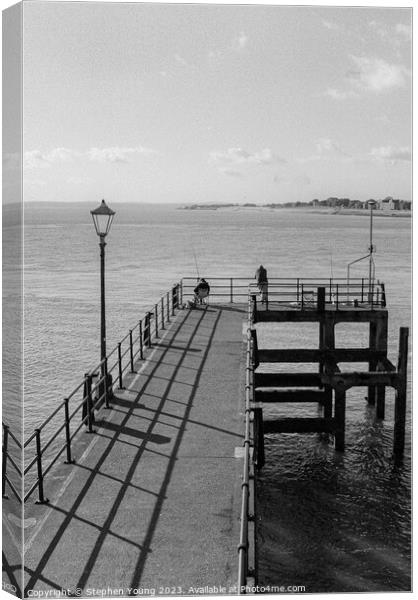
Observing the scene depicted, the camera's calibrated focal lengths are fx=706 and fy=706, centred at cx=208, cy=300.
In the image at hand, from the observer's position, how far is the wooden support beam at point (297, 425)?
58.4 feet

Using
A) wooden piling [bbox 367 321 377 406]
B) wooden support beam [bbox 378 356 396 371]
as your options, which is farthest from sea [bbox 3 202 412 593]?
wooden support beam [bbox 378 356 396 371]

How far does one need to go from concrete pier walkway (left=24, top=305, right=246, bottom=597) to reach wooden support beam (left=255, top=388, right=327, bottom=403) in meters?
3.81

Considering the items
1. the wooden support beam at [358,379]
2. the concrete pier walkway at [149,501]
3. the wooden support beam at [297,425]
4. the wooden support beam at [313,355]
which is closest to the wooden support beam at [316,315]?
the wooden support beam at [313,355]

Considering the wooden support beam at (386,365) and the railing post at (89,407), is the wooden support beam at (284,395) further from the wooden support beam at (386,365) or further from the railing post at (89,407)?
the railing post at (89,407)

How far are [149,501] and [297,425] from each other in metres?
9.16

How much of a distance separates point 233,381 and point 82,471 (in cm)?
512

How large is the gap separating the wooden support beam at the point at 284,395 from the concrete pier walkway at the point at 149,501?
381 centimetres

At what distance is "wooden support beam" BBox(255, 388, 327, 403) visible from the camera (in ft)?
60.8

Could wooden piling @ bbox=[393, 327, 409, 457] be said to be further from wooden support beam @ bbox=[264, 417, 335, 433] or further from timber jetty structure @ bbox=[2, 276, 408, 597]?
wooden support beam @ bbox=[264, 417, 335, 433]

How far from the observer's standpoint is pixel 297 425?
1792cm

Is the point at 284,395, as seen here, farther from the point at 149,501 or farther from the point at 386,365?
the point at 149,501

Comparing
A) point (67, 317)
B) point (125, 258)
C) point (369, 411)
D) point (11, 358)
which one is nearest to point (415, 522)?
point (11, 358)

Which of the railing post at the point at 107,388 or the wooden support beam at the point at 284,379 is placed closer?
the railing post at the point at 107,388

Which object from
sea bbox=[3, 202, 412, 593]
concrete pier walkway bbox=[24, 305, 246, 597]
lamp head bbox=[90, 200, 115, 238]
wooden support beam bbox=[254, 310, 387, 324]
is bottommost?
sea bbox=[3, 202, 412, 593]
